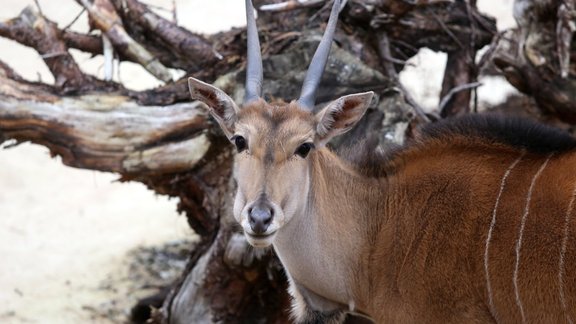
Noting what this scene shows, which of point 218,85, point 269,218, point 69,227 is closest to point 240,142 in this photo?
point 269,218

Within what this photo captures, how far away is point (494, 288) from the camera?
2.69m

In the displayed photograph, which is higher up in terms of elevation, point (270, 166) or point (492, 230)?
point (270, 166)

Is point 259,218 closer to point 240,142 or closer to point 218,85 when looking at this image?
point 240,142

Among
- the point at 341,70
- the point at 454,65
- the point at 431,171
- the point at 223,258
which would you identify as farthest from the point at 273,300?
the point at 454,65

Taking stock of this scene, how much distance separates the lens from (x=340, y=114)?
9.53 feet

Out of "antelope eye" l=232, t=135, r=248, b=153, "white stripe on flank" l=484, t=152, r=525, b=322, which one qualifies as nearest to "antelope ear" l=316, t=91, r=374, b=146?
"antelope eye" l=232, t=135, r=248, b=153

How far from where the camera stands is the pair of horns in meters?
2.94

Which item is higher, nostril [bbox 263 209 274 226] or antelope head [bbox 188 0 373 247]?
antelope head [bbox 188 0 373 247]

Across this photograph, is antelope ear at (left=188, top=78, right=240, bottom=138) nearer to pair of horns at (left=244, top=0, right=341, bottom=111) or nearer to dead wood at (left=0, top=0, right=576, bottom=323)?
pair of horns at (left=244, top=0, right=341, bottom=111)

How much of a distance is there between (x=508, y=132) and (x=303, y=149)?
0.70m

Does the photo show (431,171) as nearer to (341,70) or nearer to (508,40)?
(341,70)

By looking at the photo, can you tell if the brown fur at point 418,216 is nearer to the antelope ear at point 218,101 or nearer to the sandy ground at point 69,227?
the antelope ear at point 218,101

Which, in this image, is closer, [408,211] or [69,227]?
[408,211]

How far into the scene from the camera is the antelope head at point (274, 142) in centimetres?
264
